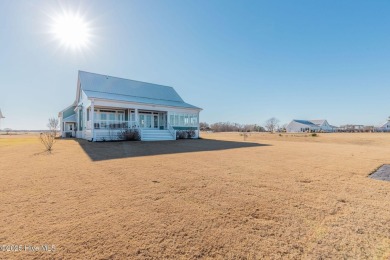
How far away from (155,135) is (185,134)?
3910 millimetres

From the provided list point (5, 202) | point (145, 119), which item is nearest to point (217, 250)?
point (5, 202)

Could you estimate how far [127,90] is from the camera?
73.4 feet

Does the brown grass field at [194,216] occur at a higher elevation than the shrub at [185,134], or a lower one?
lower

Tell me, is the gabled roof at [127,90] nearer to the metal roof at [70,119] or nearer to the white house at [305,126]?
the metal roof at [70,119]

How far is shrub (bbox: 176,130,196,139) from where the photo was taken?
20331mm

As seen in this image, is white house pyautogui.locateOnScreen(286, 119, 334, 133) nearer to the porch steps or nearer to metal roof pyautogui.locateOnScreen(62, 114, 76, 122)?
the porch steps

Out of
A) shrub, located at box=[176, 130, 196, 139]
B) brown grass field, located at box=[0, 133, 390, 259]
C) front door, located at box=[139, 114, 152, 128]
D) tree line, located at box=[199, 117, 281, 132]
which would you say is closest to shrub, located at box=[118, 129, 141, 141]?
front door, located at box=[139, 114, 152, 128]

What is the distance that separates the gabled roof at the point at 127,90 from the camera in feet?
64.9

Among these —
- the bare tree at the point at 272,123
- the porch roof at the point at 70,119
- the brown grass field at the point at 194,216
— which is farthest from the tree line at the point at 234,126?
the brown grass field at the point at 194,216

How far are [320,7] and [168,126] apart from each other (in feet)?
52.5

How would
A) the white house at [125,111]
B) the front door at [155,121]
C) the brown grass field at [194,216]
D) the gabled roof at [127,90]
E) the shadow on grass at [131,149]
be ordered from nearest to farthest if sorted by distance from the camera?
the brown grass field at [194,216]
the shadow on grass at [131,149]
the white house at [125,111]
the gabled roof at [127,90]
the front door at [155,121]

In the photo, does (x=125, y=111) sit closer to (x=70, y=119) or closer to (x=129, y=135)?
(x=129, y=135)

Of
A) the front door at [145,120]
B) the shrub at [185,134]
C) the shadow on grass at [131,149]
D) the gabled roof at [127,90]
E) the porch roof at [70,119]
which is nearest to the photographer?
the shadow on grass at [131,149]

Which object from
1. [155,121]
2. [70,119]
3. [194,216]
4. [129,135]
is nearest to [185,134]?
[155,121]
